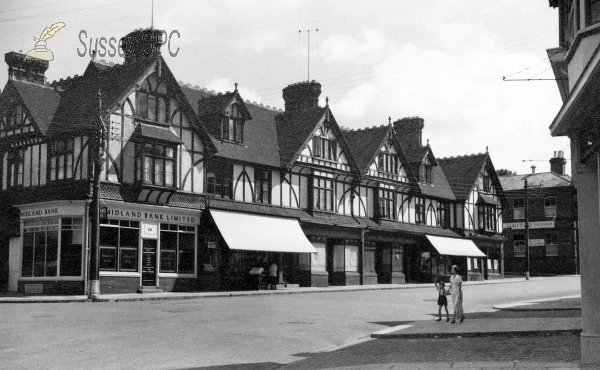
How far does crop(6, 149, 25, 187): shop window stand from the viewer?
3181 centimetres

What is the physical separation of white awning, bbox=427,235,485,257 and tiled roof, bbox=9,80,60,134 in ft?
87.3

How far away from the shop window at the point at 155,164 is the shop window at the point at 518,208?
4777 centimetres

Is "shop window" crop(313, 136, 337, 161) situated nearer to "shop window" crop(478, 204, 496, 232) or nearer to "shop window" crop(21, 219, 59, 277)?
"shop window" crop(21, 219, 59, 277)

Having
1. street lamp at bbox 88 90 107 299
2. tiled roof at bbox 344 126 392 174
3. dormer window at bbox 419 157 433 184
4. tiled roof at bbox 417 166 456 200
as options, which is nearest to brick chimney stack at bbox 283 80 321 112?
tiled roof at bbox 344 126 392 174

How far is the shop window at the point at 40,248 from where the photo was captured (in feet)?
97.3

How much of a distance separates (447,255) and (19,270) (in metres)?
29.9

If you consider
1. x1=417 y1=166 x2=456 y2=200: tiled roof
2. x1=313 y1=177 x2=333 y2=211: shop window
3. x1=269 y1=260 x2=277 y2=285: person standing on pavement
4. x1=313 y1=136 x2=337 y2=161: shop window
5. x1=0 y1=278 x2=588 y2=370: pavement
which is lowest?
x1=0 y1=278 x2=588 y2=370: pavement

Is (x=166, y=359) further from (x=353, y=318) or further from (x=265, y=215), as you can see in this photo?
(x=265, y=215)

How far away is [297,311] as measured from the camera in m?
20.8

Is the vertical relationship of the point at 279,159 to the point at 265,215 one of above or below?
above

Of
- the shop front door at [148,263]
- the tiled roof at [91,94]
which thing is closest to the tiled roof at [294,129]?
the shop front door at [148,263]

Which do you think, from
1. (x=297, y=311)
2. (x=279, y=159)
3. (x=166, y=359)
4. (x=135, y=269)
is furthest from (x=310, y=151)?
(x=166, y=359)

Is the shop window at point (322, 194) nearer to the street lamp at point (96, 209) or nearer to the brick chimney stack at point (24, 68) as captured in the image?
the street lamp at point (96, 209)

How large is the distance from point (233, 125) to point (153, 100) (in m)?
5.68
